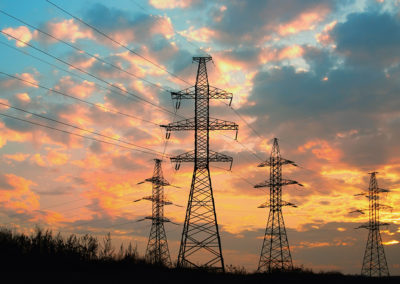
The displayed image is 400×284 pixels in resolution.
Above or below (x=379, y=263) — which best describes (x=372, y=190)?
above

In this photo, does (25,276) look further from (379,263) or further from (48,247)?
(379,263)

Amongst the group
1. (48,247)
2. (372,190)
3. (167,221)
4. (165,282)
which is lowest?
(165,282)

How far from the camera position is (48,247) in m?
22.8

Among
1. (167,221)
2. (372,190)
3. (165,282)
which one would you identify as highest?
(372,190)

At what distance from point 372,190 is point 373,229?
19.0 feet

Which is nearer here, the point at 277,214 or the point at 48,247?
the point at 48,247

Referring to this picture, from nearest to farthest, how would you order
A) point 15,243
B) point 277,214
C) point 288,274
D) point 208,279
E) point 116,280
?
point 116,280 → point 15,243 → point 208,279 → point 288,274 → point 277,214

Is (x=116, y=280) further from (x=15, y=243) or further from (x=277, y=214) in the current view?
(x=277, y=214)

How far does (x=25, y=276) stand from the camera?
18156 mm

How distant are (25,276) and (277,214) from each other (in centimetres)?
3996

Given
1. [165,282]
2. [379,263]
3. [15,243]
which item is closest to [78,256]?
[15,243]

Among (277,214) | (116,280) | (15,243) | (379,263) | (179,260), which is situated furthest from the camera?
(379,263)

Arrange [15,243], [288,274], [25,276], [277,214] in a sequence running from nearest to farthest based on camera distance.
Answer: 1. [25,276]
2. [15,243]
3. [288,274]
4. [277,214]

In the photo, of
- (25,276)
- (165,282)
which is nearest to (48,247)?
(25,276)
